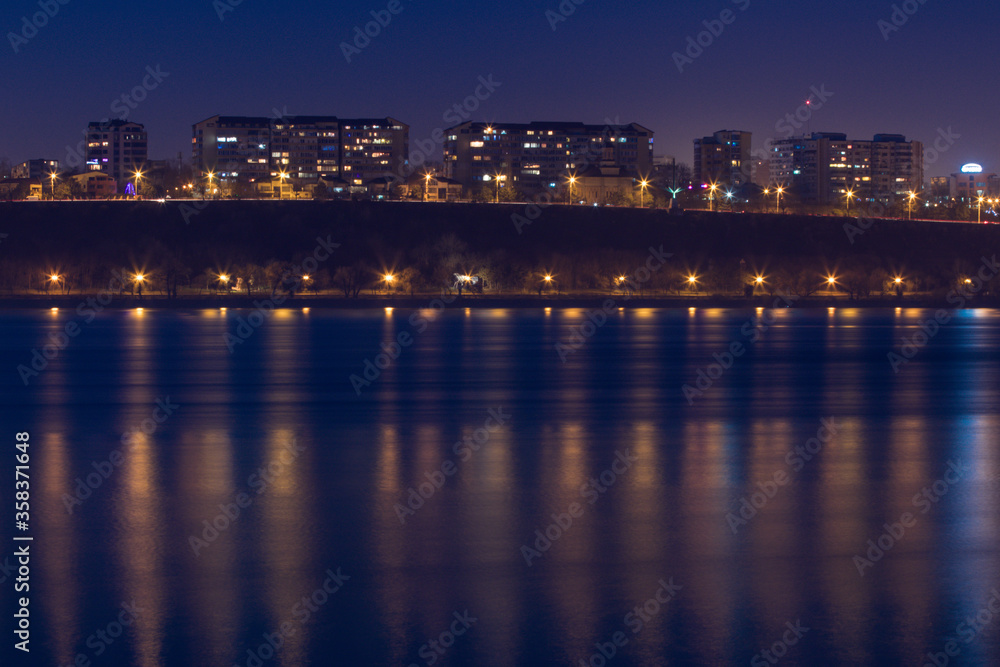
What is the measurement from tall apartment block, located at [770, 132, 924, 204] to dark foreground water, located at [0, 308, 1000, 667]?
503 ft

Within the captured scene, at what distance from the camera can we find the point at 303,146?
130 m

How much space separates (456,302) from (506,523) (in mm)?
50263

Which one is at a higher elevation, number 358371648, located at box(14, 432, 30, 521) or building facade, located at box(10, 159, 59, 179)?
building facade, located at box(10, 159, 59, 179)

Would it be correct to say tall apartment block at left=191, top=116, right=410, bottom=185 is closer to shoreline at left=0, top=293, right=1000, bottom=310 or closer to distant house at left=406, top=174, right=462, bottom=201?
distant house at left=406, top=174, right=462, bottom=201

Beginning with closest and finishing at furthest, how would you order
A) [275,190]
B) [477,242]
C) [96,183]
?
[477,242] < [275,190] < [96,183]

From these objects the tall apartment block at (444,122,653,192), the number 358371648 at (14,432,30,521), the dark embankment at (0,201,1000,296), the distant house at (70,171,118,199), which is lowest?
the number 358371648 at (14,432,30,521)

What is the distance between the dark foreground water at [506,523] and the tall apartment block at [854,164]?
153311 mm

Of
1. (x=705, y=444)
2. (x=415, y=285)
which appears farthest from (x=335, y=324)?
(x=705, y=444)

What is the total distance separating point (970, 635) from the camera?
6.66 m

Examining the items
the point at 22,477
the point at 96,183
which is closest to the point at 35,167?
the point at 96,183

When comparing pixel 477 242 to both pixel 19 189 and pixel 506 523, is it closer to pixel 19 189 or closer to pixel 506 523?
pixel 19 189

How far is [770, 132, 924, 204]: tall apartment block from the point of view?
547 ft

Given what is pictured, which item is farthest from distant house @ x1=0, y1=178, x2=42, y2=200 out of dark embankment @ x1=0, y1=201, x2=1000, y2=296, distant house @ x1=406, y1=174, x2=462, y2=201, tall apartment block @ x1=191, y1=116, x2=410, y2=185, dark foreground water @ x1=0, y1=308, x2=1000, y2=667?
dark foreground water @ x1=0, y1=308, x2=1000, y2=667

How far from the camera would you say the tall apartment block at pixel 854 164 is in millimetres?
166875
